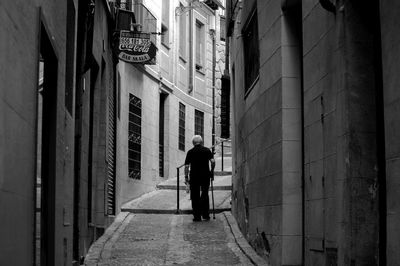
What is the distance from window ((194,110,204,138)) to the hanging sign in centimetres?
941

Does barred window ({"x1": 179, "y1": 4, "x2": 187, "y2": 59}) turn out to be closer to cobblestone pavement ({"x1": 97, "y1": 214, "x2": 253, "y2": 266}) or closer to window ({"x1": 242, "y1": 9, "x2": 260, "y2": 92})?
cobblestone pavement ({"x1": 97, "y1": 214, "x2": 253, "y2": 266})

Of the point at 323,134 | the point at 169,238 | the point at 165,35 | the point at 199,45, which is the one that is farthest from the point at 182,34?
the point at 323,134

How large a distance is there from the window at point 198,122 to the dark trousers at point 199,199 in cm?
1074

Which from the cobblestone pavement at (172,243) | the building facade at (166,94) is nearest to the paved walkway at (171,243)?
the cobblestone pavement at (172,243)

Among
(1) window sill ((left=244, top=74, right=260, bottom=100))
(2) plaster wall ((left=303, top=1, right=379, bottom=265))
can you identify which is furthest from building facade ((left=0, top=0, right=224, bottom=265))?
(2) plaster wall ((left=303, top=1, right=379, bottom=265))

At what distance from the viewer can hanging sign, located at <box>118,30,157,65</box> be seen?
14344 millimetres

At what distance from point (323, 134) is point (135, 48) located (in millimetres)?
8023

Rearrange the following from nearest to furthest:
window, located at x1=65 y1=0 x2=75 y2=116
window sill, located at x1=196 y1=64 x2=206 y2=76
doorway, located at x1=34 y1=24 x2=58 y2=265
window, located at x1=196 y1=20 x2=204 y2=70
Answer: doorway, located at x1=34 y1=24 x2=58 y2=265 < window, located at x1=65 y1=0 x2=75 y2=116 < window sill, located at x1=196 y1=64 x2=206 y2=76 < window, located at x1=196 y1=20 x2=204 y2=70

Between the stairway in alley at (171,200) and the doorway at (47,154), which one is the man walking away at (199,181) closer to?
the stairway in alley at (171,200)

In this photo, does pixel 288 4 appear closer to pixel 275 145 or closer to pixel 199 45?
pixel 275 145

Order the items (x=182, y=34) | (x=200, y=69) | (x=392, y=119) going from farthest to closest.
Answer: (x=200, y=69)
(x=182, y=34)
(x=392, y=119)

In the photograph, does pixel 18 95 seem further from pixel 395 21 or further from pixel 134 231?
pixel 134 231

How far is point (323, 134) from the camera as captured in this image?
24.0 feet

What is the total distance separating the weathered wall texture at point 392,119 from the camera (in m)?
5.31
